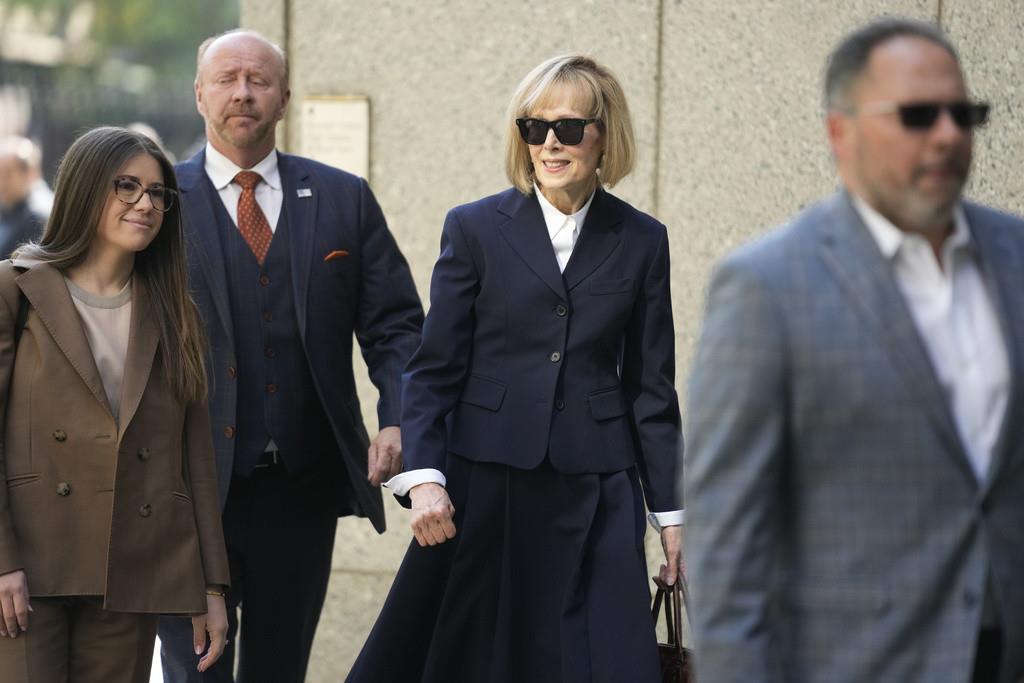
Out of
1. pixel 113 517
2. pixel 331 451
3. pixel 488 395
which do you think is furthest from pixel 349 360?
pixel 113 517

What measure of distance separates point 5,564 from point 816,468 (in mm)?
2145

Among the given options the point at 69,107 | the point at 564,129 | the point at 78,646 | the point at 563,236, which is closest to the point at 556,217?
the point at 563,236

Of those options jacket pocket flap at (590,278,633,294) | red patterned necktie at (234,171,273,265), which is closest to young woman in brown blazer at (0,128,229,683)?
red patterned necktie at (234,171,273,265)

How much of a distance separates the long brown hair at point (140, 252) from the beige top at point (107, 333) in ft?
0.21

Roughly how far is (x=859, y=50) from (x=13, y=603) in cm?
237

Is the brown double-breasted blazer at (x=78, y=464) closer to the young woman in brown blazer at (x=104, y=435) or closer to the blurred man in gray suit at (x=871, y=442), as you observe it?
the young woman in brown blazer at (x=104, y=435)

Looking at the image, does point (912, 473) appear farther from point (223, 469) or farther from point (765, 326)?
point (223, 469)

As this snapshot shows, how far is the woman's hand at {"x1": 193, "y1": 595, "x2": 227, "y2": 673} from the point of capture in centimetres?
441

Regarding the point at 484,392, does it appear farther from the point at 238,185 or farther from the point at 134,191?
the point at 238,185

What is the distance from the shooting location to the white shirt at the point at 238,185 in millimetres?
5070

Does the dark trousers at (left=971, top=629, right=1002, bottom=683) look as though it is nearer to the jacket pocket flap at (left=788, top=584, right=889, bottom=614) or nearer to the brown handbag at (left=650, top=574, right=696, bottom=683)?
the jacket pocket flap at (left=788, top=584, right=889, bottom=614)

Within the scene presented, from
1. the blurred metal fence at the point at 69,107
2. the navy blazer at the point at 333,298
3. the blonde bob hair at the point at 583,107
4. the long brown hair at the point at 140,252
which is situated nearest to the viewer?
the long brown hair at the point at 140,252

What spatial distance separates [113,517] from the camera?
4086 millimetres

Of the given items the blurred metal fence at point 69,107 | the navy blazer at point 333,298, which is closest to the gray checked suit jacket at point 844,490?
the navy blazer at point 333,298
